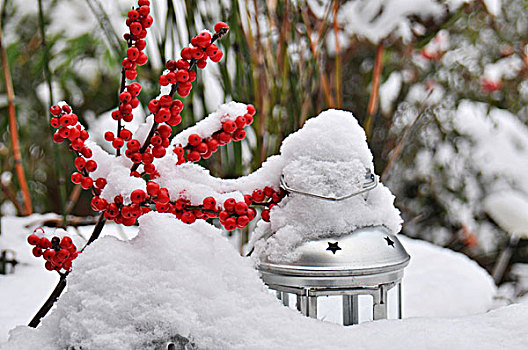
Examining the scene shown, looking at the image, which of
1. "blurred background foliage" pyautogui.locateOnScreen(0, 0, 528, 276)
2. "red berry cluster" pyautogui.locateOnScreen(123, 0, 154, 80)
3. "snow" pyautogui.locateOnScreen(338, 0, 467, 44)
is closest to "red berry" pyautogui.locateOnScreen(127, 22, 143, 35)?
"red berry cluster" pyautogui.locateOnScreen(123, 0, 154, 80)

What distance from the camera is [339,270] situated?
1.40 feet

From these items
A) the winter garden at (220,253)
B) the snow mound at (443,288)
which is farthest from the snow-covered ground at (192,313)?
the snow mound at (443,288)

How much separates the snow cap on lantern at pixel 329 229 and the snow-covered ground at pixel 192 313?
0.05m

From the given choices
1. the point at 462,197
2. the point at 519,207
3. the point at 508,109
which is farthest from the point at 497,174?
the point at 519,207

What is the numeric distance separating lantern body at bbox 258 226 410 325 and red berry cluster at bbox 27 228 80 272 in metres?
0.15

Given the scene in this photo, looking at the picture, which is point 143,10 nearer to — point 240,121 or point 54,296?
point 240,121

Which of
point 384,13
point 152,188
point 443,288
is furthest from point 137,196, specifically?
point 384,13

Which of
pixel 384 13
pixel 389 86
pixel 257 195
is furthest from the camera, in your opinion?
pixel 389 86

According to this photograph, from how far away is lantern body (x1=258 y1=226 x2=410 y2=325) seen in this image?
1.40 feet

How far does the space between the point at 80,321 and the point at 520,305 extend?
1.03 ft

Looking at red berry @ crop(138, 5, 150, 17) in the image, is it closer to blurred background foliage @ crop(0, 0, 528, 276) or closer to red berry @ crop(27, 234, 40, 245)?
red berry @ crop(27, 234, 40, 245)

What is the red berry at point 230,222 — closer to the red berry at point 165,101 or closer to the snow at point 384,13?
the red berry at point 165,101

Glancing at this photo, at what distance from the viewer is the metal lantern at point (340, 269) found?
16.9 inches

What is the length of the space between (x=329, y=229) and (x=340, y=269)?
1.5 inches
